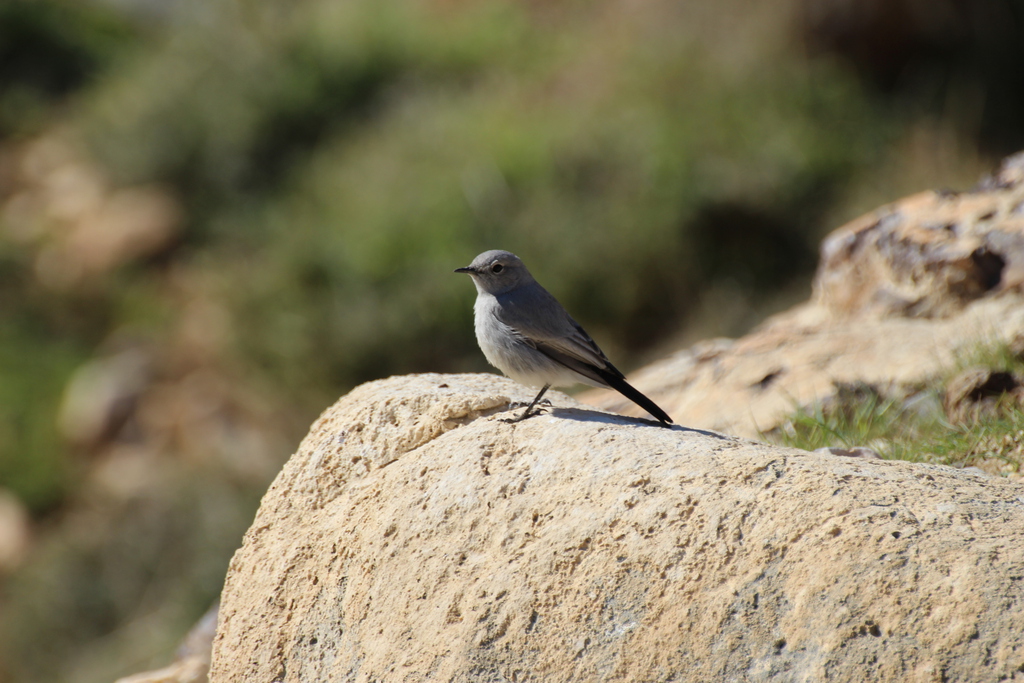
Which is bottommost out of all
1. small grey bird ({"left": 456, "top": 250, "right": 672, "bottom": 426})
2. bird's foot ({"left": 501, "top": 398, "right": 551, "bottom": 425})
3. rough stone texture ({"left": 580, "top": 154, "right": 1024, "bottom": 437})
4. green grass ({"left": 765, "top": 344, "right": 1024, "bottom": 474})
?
green grass ({"left": 765, "top": 344, "right": 1024, "bottom": 474})

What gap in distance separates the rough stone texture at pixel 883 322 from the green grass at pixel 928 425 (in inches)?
3.9

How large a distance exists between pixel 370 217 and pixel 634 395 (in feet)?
27.7

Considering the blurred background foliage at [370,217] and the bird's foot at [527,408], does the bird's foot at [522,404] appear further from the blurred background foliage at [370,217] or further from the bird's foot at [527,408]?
the blurred background foliage at [370,217]

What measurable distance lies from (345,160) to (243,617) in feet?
35.7

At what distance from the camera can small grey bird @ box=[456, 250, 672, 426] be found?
436 cm

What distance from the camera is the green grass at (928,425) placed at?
4020 mm

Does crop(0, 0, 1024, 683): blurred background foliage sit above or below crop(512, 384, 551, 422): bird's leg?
above

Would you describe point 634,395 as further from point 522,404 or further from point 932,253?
point 932,253

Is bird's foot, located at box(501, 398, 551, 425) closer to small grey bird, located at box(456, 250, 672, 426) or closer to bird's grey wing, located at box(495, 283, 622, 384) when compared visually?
small grey bird, located at box(456, 250, 672, 426)

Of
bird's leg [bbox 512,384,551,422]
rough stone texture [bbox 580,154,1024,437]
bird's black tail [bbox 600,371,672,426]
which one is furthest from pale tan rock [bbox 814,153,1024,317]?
bird's leg [bbox 512,384,551,422]

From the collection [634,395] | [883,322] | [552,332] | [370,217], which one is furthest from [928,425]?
[370,217]

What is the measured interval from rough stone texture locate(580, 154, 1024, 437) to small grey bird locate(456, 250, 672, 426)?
102 cm

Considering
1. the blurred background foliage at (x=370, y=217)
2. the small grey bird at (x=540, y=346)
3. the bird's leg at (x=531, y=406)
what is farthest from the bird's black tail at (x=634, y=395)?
the blurred background foliage at (x=370, y=217)

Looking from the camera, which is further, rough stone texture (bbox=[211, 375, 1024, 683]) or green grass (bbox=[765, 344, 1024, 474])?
green grass (bbox=[765, 344, 1024, 474])
